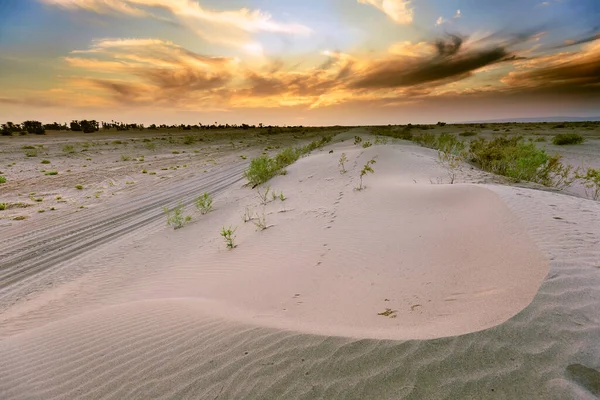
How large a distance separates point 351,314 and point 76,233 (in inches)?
292

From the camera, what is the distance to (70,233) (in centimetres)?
712

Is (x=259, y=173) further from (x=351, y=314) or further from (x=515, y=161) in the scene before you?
(x=351, y=314)

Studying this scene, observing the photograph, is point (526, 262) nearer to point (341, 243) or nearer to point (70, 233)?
point (341, 243)

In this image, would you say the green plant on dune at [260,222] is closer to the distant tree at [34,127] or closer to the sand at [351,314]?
the sand at [351,314]

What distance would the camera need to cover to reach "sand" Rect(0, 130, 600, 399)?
191 centimetres

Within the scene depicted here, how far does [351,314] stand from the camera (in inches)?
109

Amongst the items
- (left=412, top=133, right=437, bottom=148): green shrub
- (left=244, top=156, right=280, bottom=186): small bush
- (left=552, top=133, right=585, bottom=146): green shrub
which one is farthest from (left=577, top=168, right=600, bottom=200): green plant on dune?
(left=552, top=133, right=585, bottom=146): green shrub

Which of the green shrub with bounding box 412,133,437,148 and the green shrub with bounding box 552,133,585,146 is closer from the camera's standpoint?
the green shrub with bounding box 552,133,585,146

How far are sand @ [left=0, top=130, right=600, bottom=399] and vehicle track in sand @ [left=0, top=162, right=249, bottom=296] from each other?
2.70 feet

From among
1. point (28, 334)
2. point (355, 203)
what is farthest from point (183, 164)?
point (28, 334)

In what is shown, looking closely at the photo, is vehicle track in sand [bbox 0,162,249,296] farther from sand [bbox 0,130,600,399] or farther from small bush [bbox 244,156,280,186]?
small bush [bbox 244,156,280,186]

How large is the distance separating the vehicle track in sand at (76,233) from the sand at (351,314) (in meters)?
0.82

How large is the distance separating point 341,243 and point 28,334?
4.15 metres

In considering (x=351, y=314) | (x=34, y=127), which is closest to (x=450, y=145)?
(x=351, y=314)
